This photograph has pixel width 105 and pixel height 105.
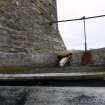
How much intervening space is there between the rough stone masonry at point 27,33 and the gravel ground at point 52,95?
4.77ft

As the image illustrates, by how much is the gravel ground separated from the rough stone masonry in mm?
1455

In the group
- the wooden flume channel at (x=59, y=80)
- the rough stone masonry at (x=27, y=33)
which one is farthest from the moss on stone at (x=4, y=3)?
the wooden flume channel at (x=59, y=80)

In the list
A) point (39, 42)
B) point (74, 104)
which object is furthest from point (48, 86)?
point (39, 42)

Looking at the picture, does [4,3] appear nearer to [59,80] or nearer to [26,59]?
[26,59]

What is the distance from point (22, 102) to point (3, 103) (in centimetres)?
19

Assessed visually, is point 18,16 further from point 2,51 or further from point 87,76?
point 87,76

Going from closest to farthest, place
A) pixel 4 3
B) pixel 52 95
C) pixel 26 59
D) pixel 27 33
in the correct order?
1. pixel 52 95
2. pixel 4 3
3. pixel 26 59
4. pixel 27 33

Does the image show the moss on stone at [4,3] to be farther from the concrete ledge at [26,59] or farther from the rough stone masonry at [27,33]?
the concrete ledge at [26,59]

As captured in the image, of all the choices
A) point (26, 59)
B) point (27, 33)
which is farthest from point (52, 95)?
point (27, 33)

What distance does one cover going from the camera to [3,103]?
2219mm

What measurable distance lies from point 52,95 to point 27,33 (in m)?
2.51

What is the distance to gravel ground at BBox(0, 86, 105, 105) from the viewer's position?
1.89 m

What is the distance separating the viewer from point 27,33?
4.46 meters

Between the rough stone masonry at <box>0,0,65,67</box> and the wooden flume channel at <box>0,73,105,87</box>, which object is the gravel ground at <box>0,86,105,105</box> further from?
the rough stone masonry at <box>0,0,65,67</box>
